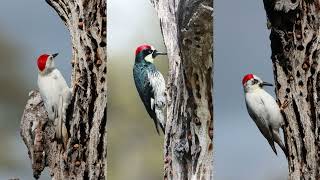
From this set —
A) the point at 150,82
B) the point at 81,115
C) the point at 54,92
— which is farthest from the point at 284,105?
the point at 54,92

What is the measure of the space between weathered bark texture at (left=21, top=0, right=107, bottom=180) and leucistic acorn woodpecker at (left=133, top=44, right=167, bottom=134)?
5.9 inches

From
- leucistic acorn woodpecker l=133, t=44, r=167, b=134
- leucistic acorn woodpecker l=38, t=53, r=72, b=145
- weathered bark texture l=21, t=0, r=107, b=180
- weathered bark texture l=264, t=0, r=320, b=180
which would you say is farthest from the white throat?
weathered bark texture l=264, t=0, r=320, b=180

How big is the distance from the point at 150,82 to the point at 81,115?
30 cm

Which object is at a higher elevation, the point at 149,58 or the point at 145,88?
the point at 149,58

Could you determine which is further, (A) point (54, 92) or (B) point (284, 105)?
(B) point (284, 105)

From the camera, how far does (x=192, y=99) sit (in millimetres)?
3367

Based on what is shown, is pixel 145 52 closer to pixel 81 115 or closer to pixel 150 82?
pixel 150 82

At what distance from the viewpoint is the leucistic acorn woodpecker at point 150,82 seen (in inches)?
134

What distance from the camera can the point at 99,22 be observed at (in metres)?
3.36

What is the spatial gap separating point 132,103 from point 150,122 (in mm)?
101

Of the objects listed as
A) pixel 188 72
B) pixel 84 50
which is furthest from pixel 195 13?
pixel 84 50

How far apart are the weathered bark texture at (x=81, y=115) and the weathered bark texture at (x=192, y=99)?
27 centimetres

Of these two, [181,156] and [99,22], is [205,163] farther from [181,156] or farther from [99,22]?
[99,22]

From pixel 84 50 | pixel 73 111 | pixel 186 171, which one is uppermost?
pixel 84 50
